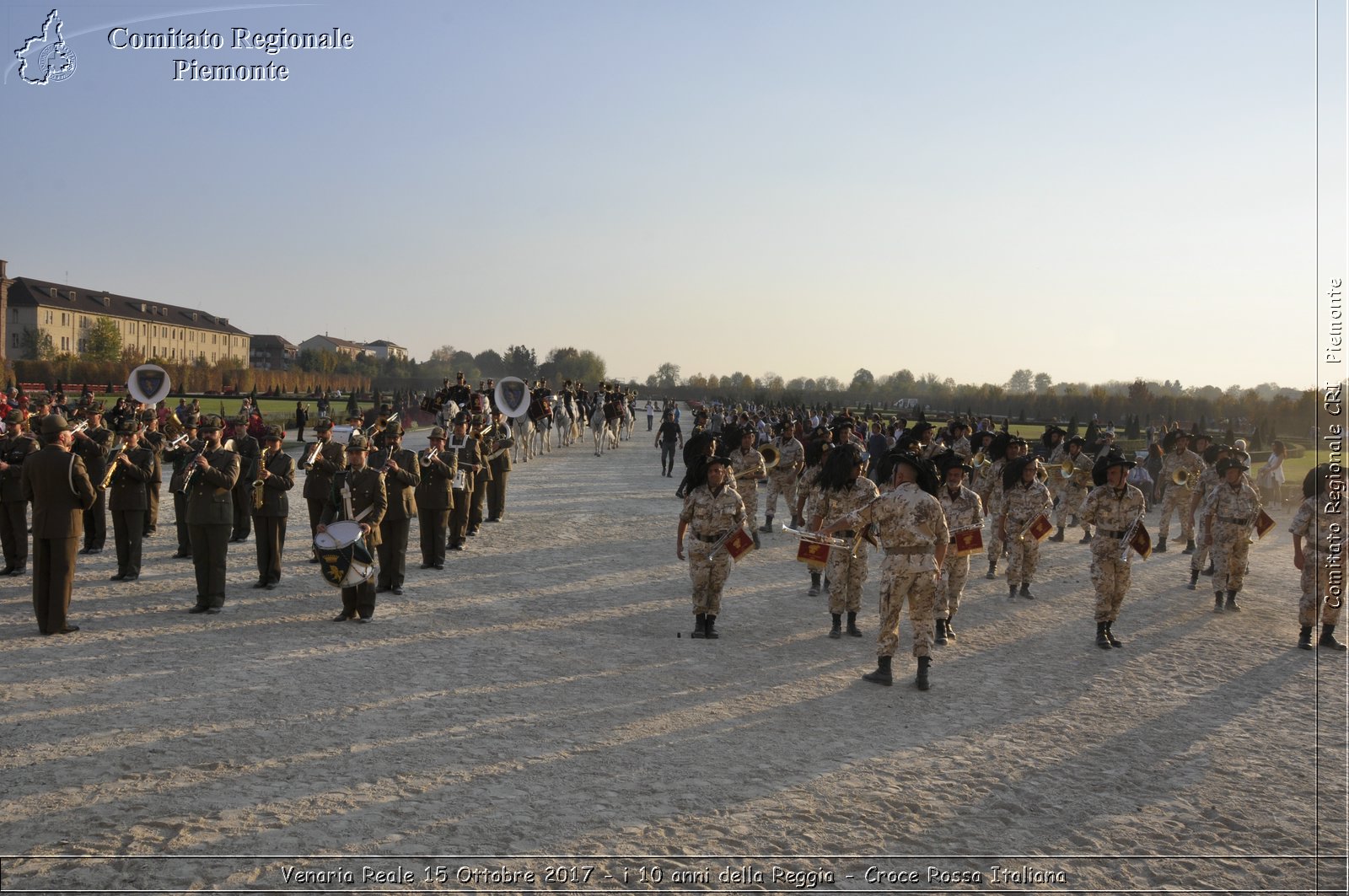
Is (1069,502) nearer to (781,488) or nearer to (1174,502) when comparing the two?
(1174,502)

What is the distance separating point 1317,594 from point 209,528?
1209cm

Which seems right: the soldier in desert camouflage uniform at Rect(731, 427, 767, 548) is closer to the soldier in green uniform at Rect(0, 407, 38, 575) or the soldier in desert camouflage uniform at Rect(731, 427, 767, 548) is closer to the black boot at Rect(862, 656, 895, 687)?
the black boot at Rect(862, 656, 895, 687)

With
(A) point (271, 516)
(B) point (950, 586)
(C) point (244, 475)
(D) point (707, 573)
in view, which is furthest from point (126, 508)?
(B) point (950, 586)

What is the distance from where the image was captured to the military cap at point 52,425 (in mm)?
9492

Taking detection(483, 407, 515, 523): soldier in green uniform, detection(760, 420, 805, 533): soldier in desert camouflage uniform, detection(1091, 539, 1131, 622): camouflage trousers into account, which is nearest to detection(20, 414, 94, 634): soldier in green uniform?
detection(483, 407, 515, 523): soldier in green uniform

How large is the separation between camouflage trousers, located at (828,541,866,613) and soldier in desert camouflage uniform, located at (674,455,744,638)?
1.20 metres

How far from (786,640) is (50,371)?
7374 centimetres

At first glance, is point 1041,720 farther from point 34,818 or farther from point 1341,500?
point 34,818

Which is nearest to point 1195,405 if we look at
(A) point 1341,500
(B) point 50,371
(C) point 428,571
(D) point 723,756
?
(A) point 1341,500

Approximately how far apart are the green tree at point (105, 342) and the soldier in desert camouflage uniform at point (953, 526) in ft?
315

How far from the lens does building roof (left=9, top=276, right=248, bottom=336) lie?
102 metres

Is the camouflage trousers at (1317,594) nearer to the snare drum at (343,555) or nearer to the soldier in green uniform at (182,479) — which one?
the snare drum at (343,555)

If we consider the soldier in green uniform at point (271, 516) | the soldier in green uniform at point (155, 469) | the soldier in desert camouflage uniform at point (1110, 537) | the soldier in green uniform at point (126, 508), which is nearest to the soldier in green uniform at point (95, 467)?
the soldier in green uniform at point (126, 508)

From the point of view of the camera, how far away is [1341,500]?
33.2ft
